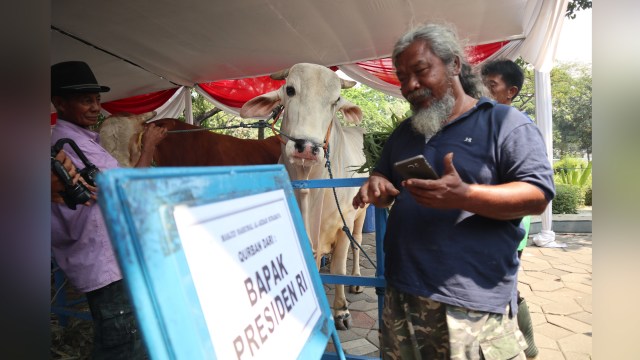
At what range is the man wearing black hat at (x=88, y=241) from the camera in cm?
177

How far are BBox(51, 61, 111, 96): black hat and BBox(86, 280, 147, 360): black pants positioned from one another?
1029 millimetres

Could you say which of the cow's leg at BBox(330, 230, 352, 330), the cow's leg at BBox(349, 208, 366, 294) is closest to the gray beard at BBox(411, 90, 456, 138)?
the cow's leg at BBox(330, 230, 352, 330)

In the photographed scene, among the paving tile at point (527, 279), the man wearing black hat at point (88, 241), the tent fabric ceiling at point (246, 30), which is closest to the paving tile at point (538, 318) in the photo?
the paving tile at point (527, 279)

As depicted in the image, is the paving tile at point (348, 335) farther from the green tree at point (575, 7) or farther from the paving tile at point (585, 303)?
the green tree at point (575, 7)

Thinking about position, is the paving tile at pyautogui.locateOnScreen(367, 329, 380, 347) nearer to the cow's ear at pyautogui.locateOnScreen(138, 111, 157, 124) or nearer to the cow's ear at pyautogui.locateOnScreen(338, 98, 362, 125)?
the cow's ear at pyautogui.locateOnScreen(338, 98, 362, 125)

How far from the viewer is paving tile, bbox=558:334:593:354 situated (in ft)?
9.73

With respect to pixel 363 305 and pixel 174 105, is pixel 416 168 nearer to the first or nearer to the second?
pixel 363 305

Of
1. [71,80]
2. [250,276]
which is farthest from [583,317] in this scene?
[71,80]

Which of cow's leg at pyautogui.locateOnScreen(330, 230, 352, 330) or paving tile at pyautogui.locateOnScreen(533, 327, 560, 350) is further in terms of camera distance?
cow's leg at pyautogui.locateOnScreen(330, 230, 352, 330)

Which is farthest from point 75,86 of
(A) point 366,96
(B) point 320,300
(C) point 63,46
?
(A) point 366,96

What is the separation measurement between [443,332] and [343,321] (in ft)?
6.92

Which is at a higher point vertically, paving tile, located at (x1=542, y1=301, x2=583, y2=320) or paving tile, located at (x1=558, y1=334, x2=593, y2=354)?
paving tile, located at (x1=558, y1=334, x2=593, y2=354)
